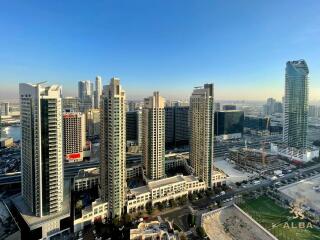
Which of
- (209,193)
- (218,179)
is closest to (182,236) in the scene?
(209,193)

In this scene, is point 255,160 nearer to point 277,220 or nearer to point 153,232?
point 277,220

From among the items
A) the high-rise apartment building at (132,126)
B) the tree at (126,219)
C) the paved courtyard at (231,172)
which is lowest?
the tree at (126,219)

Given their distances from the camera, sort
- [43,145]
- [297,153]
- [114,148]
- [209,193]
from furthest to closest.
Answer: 1. [297,153]
2. [209,193]
3. [114,148]
4. [43,145]

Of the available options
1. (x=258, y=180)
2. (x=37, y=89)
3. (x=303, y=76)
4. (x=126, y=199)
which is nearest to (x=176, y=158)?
(x=258, y=180)

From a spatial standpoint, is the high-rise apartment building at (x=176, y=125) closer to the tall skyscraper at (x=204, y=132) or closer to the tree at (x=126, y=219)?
the tall skyscraper at (x=204, y=132)

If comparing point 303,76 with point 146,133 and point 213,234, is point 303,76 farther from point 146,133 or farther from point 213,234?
point 213,234

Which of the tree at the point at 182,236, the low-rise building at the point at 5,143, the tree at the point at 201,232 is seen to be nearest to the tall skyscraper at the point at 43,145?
the tree at the point at 182,236

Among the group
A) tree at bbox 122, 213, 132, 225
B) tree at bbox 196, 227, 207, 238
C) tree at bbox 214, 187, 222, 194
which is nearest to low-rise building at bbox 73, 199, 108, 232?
tree at bbox 122, 213, 132, 225

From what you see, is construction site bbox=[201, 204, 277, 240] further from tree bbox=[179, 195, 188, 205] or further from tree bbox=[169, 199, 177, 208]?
tree bbox=[169, 199, 177, 208]
